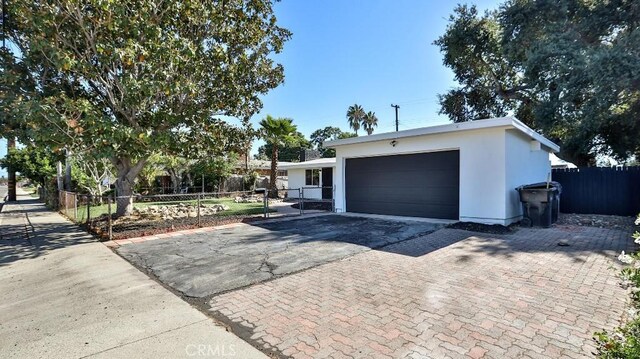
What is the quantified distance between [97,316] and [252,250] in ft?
10.2

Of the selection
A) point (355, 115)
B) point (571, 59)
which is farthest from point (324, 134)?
point (571, 59)

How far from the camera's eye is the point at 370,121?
40.0 meters

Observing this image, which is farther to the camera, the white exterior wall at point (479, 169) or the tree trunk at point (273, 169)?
the tree trunk at point (273, 169)

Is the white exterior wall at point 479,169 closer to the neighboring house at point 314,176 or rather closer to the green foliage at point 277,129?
the neighboring house at point 314,176

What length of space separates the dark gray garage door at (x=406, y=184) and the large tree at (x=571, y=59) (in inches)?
244

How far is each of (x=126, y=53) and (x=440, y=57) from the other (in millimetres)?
17087

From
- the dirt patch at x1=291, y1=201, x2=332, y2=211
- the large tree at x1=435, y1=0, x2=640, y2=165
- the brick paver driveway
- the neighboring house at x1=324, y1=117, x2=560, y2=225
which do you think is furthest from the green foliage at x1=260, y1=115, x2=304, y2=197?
the brick paver driveway

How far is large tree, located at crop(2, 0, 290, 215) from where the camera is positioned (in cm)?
670

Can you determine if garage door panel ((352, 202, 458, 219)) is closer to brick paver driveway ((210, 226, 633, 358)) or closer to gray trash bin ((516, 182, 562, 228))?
gray trash bin ((516, 182, 562, 228))

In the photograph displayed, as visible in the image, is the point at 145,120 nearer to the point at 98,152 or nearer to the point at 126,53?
the point at 98,152

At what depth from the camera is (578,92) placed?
1153cm

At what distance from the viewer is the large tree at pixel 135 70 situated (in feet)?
22.0

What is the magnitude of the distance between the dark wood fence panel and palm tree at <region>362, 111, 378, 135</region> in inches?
1124

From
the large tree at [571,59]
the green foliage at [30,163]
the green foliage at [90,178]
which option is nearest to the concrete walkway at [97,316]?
the green foliage at [90,178]
